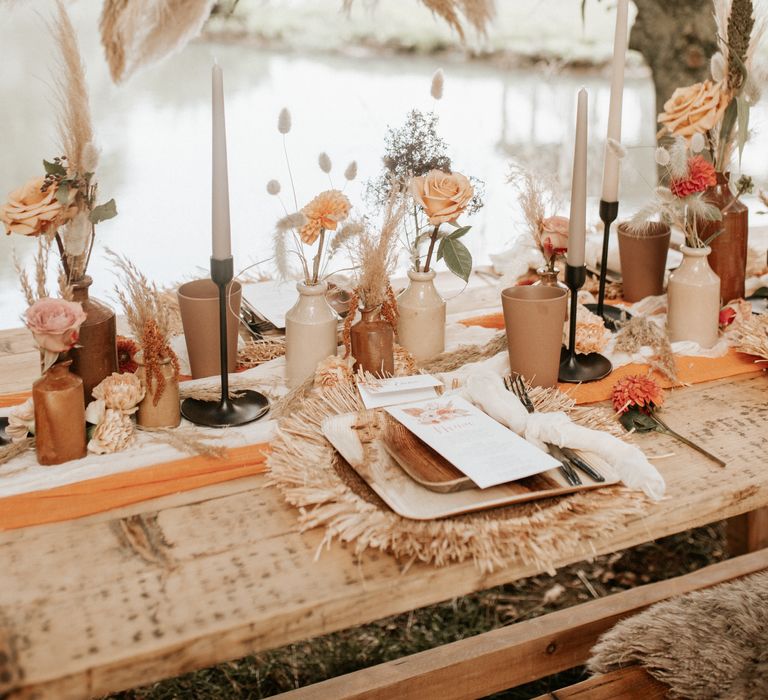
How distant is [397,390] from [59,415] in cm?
42

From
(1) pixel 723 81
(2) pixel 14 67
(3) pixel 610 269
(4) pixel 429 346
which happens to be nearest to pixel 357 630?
(4) pixel 429 346

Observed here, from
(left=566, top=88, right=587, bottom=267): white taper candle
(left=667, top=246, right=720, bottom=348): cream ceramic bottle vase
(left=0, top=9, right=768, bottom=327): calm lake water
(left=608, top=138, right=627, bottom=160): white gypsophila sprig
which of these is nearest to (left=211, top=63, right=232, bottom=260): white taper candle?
(left=566, top=88, right=587, bottom=267): white taper candle

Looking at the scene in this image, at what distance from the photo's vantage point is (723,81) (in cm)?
141

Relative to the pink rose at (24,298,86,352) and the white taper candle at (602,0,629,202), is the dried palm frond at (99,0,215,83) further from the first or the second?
the pink rose at (24,298,86,352)

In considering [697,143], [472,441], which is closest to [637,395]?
[472,441]

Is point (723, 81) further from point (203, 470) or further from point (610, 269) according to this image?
point (203, 470)

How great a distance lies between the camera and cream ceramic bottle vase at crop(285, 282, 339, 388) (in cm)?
120

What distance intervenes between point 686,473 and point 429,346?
45 cm

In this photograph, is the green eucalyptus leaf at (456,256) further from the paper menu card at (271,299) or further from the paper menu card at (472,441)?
the paper menu card at (271,299)

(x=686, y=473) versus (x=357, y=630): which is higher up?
(x=686, y=473)

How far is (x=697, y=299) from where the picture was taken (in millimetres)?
1367

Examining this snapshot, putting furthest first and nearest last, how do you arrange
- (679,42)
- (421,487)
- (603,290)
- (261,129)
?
1. (261,129)
2. (679,42)
3. (603,290)
4. (421,487)

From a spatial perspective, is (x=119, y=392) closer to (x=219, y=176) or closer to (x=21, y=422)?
(x=21, y=422)

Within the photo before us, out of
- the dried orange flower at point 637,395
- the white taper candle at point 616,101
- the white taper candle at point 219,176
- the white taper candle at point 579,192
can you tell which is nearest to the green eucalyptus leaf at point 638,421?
the dried orange flower at point 637,395
